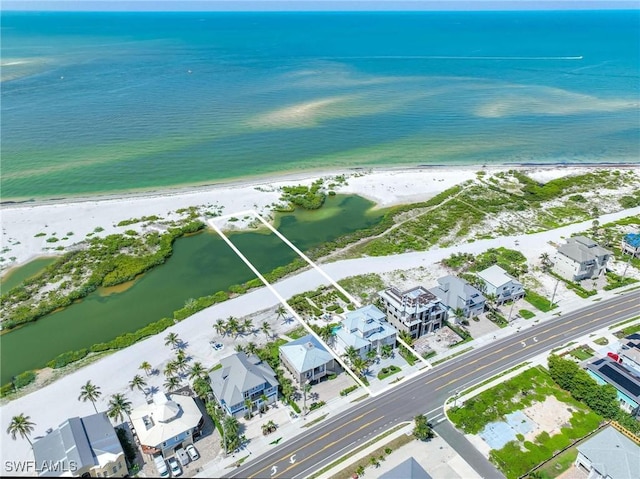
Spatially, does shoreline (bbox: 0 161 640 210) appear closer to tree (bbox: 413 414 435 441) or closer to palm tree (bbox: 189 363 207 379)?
palm tree (bbox: 189 363 207 379)

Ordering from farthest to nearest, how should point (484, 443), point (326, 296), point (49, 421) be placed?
point (326, 296) < point (49, 421) < point (484, 443)

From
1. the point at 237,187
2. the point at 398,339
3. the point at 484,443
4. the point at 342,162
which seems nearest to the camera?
the point at 484,443

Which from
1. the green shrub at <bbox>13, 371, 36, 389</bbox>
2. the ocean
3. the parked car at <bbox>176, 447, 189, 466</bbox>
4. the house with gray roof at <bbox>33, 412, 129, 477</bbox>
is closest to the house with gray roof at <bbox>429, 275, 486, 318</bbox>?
the parked car at <bbox>176, 447, 189, 466</bbox>

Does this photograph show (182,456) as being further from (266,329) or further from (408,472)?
(408,472)

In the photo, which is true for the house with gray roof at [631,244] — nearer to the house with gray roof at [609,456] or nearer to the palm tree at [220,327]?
the house with gray roof at [609,456]

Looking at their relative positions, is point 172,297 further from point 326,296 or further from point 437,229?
point 437,229

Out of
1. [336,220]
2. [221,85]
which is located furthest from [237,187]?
[221,85]

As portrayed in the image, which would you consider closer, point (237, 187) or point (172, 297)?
point (172, 297)

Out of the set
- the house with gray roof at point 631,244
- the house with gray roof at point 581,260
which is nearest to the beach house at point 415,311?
the house with gray roof at point 581,260
